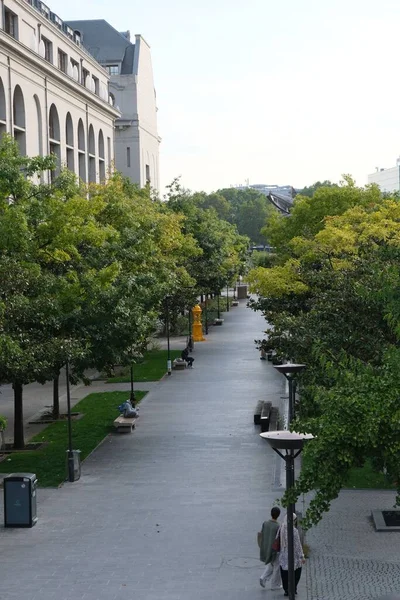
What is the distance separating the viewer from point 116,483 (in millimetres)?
24281

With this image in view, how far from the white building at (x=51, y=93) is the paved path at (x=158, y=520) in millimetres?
24382

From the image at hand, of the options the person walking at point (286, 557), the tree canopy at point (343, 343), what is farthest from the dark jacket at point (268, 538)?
the tree canopy at point (343, 343)

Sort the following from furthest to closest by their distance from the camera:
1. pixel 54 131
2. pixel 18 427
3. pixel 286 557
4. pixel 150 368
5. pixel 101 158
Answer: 1. pixel 101 158
2. pixel 54 131
3. pixel 150 368
4. pixel 18 427
5. pixel 286 557

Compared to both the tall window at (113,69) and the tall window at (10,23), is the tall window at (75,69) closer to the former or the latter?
the tall window at (10,23)

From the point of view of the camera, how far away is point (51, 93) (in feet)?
194

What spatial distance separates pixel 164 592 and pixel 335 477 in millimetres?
5967

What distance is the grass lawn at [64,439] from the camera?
2564 centimetres

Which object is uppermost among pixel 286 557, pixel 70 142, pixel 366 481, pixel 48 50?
pixel 48 50

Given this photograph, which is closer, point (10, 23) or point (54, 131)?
point (10, 23)

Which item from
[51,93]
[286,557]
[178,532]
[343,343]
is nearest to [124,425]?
[178,532]

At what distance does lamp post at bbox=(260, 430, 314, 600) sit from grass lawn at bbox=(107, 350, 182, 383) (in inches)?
1099

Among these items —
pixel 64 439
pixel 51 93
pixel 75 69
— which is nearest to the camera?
pixel 64 439

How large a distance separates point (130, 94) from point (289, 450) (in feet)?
263

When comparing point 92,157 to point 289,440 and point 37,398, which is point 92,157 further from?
point 289,440
